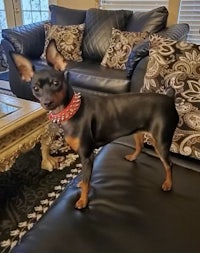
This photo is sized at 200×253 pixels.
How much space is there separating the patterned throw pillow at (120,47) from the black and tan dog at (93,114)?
1.49m

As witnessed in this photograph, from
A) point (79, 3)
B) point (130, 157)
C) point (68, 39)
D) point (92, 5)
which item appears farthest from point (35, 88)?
point (79, 3)

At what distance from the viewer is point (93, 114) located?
1.18 metres

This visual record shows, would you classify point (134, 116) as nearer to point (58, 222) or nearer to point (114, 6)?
point (58, 222)

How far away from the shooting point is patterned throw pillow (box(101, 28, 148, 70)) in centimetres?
261

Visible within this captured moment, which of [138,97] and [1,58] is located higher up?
[138,97]

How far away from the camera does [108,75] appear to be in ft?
8.09

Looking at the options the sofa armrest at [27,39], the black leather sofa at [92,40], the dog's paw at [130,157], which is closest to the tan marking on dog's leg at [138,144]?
the dog's paw at [130,157]

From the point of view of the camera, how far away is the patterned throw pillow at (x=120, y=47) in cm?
261

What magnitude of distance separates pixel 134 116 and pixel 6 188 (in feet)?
3.50

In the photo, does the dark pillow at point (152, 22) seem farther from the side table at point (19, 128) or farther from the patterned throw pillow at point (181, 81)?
the side table at point (19, 128)

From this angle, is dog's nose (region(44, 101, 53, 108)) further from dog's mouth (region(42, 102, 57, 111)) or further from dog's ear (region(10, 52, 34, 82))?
dog's ear (region(10, 52, 34, 82))

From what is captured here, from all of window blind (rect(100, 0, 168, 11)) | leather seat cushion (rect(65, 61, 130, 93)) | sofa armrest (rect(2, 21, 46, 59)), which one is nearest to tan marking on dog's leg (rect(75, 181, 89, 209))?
leather seat cushion (rect(65, 61, 130, 93))

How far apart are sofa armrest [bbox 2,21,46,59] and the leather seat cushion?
1.83ft

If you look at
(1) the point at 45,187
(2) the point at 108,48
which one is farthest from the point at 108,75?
(1) the point at 45,187
